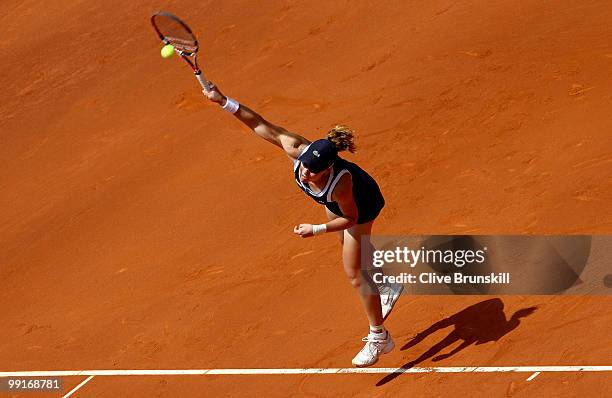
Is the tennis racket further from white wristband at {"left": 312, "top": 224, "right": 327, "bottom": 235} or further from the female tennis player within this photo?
white wristband at {"left": 312, "top": 224, "right": 327, "bottom": 235}

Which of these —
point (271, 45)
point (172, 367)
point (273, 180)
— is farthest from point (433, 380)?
point (271, 45)

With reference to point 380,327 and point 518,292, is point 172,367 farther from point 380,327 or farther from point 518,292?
point 518,292

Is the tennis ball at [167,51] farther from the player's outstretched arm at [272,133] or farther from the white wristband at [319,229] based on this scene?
the white wristband at [319,229]

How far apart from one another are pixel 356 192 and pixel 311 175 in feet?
1.56

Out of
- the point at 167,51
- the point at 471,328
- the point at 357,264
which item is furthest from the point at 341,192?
the point at 471,328

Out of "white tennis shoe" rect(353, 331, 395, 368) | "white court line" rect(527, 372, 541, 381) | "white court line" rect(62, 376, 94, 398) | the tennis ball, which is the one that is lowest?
"white court line" rect(527, 372, 541, 381)

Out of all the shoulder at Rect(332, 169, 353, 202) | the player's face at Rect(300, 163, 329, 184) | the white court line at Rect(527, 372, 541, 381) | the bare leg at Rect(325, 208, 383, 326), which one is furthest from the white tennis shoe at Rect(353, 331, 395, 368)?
the player's face at Rect(300, 163, 329, 184)

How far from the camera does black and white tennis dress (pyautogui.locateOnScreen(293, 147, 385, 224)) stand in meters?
6.79

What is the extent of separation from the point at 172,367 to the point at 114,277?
1767 millimetres

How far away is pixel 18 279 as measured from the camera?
32.3 feet

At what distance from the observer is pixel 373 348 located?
7.39 meters

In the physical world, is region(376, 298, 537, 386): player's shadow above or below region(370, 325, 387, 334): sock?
below

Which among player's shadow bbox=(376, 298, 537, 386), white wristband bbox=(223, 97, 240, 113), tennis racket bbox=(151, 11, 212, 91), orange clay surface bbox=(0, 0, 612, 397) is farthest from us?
orange clay surface bbox=(0, 0, 612, 397)

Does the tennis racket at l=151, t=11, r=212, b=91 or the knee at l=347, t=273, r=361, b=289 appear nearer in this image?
the knee at l=347, t=273, r=361, b=289
